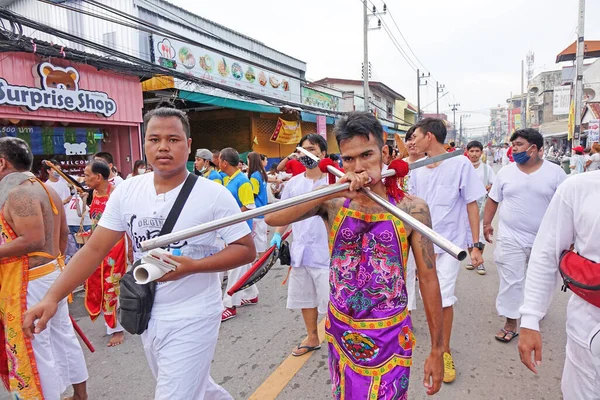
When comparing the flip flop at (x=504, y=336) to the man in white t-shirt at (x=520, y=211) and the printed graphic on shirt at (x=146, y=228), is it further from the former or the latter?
the printed graphic on shirt at (x=146, y=228)

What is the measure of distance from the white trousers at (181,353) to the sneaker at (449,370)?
2050mm

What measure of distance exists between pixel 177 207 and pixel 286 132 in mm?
16163

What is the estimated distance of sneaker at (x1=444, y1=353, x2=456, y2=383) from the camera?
10.7 ft

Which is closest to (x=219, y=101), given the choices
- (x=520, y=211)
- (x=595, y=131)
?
(x=520, y=211)

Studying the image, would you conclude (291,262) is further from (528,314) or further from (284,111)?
(284,111)

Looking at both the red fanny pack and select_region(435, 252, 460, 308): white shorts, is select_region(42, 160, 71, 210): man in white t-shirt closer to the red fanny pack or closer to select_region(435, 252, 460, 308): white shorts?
select_region(435, 252, 460, 308): white shorts

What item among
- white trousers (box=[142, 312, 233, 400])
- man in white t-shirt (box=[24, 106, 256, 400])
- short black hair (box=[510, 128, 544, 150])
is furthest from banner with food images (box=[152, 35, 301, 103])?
white trousers (box=[142, 312, 233, 400])

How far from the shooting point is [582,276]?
5.97ft

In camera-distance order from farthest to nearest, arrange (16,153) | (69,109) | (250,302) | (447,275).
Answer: (69,109) < (250,302) < (447,275) < (16,153)

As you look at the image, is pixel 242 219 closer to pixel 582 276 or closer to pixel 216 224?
pixel 216 224

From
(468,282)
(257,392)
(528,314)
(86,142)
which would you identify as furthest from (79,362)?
(86,142)

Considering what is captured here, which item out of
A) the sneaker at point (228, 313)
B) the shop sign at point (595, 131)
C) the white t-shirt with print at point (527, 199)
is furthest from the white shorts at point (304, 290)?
the shop sign at point (595, 131)

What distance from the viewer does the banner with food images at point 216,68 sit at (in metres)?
12.5

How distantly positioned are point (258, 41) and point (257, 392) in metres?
20.2
